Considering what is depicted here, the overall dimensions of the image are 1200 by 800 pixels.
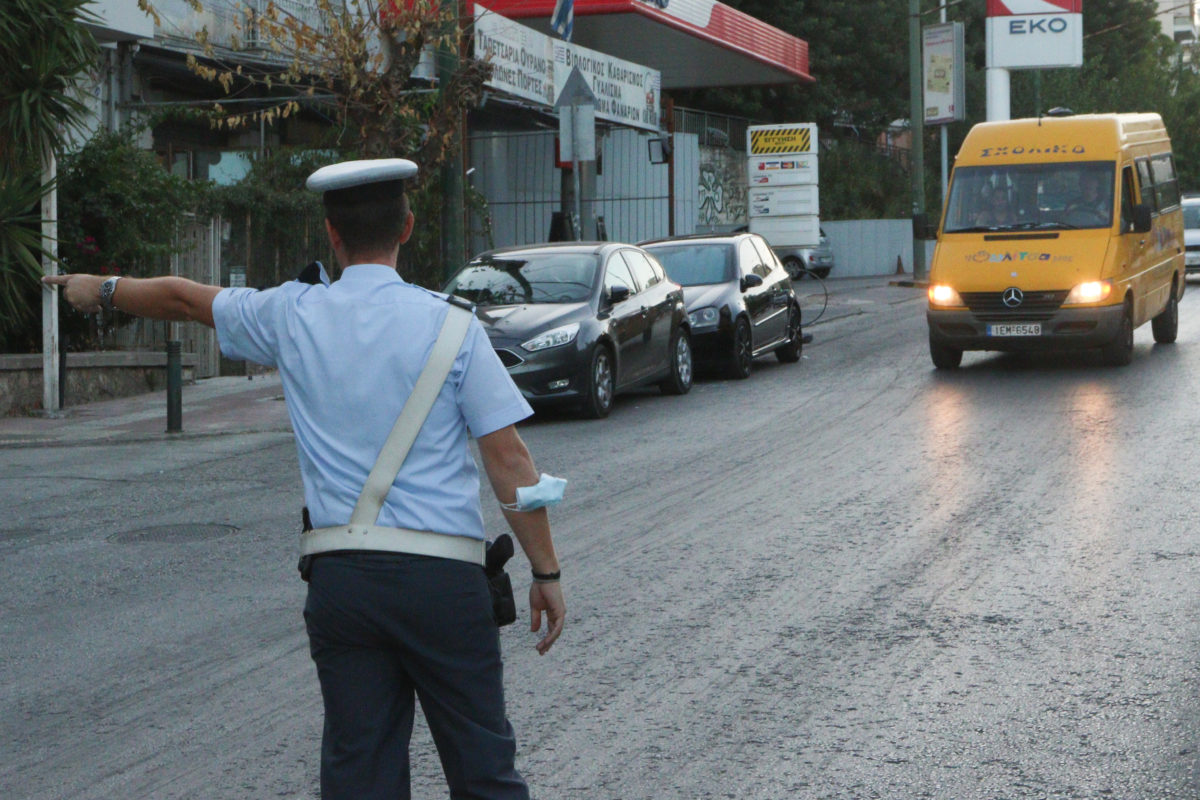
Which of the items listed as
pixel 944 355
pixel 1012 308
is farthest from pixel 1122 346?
pixel 944 355

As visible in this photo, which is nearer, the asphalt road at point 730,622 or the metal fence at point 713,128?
the asphalt road at point 730,622

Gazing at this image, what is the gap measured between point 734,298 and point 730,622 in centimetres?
1091

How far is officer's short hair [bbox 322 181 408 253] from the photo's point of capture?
3.30 m

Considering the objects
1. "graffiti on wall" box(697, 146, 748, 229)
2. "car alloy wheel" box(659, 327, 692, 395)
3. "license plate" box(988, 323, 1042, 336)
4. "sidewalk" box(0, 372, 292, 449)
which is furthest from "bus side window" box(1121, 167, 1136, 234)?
"graffiti on wall" box(697, 146, 748, 229)

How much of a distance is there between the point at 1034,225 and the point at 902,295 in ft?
50.7

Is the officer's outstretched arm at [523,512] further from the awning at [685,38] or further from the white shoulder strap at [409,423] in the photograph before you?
the awning at [685,38]

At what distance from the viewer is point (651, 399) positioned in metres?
15.9

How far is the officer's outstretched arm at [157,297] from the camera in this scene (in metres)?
3.48

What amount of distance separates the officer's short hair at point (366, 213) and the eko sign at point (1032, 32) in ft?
133

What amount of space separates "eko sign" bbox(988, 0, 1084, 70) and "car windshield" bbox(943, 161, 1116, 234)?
26298 millimetres

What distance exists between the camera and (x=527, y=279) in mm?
14992

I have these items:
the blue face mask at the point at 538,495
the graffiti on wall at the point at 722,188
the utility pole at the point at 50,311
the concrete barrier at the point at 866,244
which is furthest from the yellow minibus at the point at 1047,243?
the concrete barrier at the point at 866,244

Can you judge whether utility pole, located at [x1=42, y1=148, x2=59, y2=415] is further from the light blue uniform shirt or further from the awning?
the awning

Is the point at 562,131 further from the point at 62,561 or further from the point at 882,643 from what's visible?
the point at 882,643
